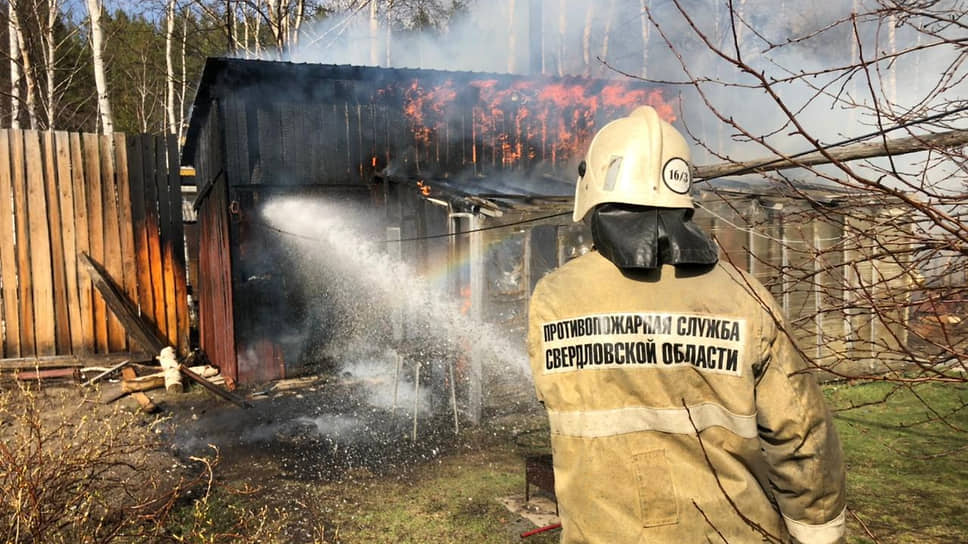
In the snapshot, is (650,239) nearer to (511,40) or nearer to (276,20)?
(276,20)

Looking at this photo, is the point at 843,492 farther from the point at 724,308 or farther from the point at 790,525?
the point at 724,308

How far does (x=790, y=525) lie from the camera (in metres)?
2.01

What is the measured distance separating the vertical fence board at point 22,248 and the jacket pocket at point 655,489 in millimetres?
11851

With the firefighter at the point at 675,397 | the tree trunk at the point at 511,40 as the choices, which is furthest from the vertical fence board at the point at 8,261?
the tree trunk at the point at 511,40

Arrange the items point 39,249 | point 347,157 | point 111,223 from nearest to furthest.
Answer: point 39,249 → point 347,157 → point 111,223

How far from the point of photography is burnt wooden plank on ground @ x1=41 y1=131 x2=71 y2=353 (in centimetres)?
1089

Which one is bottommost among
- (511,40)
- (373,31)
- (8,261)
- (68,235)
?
(8,261)

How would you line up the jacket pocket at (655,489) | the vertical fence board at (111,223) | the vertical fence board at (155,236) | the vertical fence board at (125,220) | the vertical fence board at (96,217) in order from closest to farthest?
the jacket pocket at (655,489), the vertical fence board at (96,217), the vertical fence board at (111,223), the vertical fence board at (125,220), the vertical fence board at (155,236)

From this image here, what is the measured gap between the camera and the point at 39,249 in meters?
10.8

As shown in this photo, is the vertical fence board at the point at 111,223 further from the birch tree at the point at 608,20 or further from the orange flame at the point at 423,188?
A: the birch tree at the point at 608,20

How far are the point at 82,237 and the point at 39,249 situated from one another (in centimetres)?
65

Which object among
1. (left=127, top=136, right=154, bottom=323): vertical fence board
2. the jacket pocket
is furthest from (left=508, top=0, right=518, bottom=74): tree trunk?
the jacket pocket

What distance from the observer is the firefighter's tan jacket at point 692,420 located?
75.5 inches

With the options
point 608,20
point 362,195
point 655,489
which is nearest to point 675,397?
point 655,489
